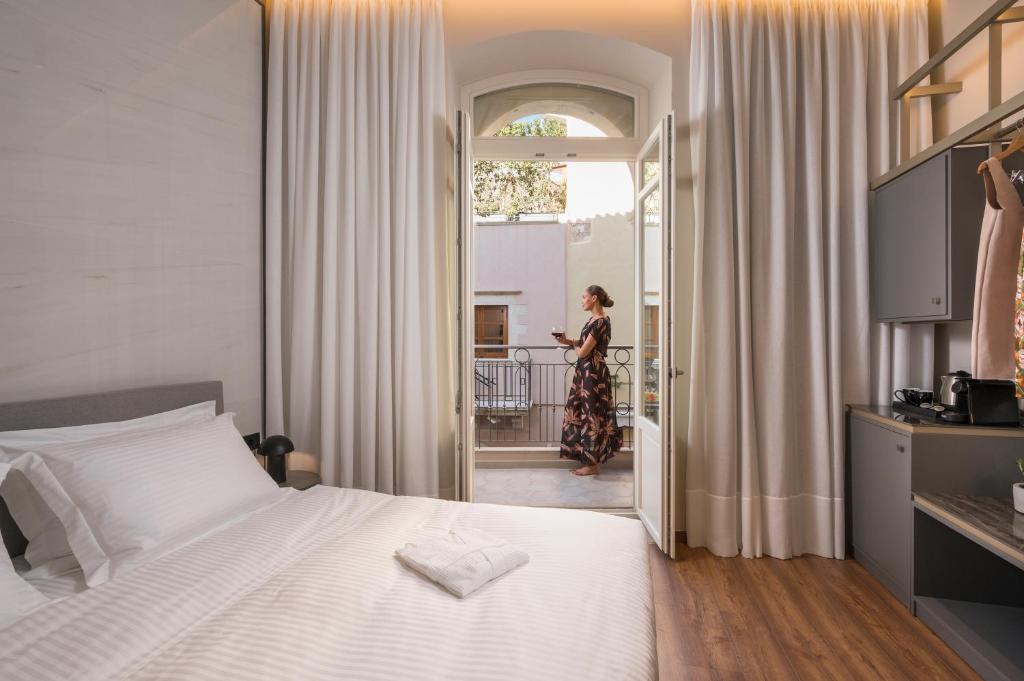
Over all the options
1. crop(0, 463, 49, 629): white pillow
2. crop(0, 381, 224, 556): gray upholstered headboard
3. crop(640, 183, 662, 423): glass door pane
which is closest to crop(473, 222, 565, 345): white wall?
crop(640, 183, 662, 423): glass door pane

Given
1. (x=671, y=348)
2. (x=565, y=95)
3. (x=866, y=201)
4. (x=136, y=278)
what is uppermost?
(x=565, y=95)

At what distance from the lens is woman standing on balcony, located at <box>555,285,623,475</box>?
433 cm

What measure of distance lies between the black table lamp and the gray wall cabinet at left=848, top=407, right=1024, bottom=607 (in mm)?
2702

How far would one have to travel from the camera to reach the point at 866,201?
2.78m

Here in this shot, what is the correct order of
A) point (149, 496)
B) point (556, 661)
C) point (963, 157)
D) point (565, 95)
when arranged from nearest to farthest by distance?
point (556, 661) < point (149, 496) < point (963, 157) < point (565, 95)

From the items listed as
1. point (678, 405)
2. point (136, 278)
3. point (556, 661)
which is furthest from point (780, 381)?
point (136, 278)

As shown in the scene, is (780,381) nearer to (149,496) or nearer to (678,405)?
(678,405)

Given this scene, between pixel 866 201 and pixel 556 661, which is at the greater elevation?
pixel 866 201

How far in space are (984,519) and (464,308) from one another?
2.34 meters

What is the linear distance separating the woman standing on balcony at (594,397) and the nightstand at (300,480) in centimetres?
239

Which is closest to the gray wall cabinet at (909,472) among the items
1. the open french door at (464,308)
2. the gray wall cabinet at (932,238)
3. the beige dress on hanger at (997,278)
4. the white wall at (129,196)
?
the beige dress on hanger at (997,278)

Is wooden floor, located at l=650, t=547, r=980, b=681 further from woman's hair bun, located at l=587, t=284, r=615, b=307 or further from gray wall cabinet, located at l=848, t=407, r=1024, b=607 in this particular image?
woman's hair bun, located at l=587, t=284, r=615, b=307

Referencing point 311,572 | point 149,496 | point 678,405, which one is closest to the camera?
point 311,572

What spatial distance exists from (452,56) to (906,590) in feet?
11.4
